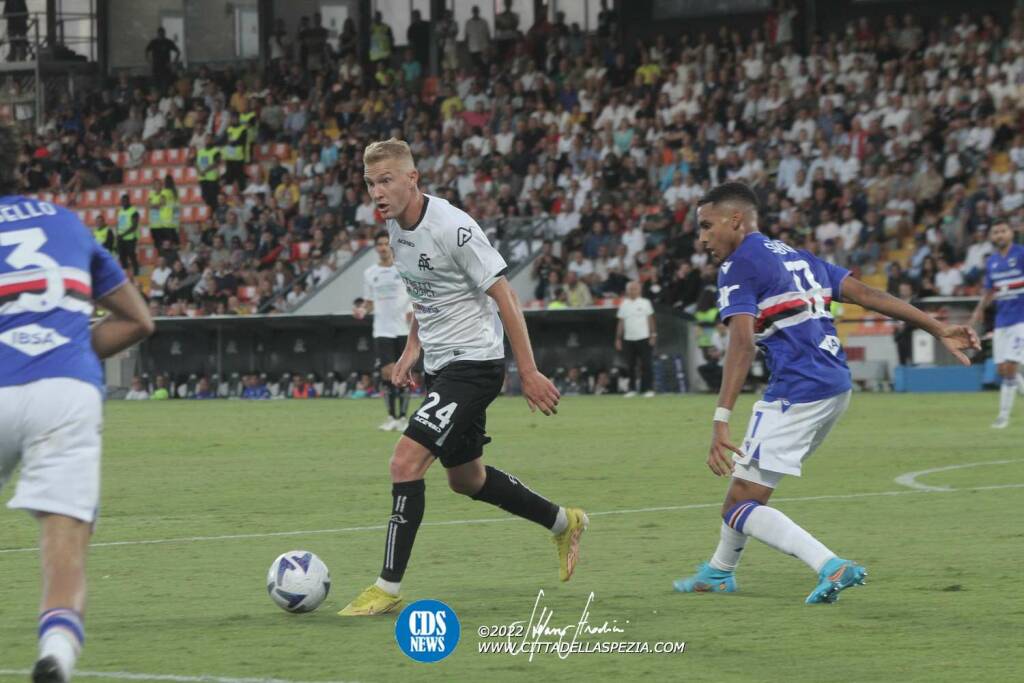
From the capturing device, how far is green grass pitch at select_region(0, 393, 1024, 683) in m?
6.43

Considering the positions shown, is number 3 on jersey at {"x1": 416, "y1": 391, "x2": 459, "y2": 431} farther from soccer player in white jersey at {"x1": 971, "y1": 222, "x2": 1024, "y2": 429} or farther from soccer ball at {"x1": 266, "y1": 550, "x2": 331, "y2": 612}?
soccer player in white jersey at {"x1": 971, "y1": 222, "x2": 1024, "y2": 429}

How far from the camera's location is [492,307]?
8430mm

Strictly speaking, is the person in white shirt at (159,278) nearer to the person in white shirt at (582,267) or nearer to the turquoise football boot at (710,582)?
the person in white shirt at (582,267)

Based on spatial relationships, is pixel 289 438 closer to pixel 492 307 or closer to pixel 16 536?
pixel 16 536

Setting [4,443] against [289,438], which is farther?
[289,438]

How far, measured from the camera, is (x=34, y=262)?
207 inches

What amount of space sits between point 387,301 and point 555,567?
13438mm

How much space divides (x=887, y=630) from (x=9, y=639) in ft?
12.1

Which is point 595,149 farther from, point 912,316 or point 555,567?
point 912,316

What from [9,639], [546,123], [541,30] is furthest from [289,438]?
[541,30]

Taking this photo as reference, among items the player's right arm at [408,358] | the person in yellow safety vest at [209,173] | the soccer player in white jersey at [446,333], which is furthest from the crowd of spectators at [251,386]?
the soccer player in white jersey at [446,333]

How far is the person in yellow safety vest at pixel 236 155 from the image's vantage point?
136ft

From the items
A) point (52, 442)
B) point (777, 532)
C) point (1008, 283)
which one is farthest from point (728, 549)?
point (1008, 283)

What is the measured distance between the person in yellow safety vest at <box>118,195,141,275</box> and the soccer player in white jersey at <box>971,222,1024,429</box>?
23.8m
